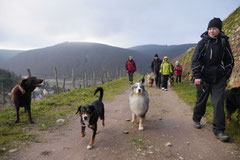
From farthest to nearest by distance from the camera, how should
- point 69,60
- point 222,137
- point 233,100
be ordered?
point 69,60 < point 233,100 < point 222,137

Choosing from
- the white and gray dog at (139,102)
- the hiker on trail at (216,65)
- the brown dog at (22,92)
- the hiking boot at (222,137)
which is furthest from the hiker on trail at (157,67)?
the brown dog at (22,92)

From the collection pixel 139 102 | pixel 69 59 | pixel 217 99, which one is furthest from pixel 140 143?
pixel 69 59

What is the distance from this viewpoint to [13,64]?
11475cm

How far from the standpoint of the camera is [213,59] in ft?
11.5

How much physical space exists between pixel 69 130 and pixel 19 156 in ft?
4.68

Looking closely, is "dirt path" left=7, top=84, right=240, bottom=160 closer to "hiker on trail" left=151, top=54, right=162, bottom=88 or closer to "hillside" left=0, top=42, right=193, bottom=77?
"hiker on trail" left=151, top=54, right=162, bottom=88

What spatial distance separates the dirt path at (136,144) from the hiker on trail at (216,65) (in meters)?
0.53

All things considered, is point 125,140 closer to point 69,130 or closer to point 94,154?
point 94,154

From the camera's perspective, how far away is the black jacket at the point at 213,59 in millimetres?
3473

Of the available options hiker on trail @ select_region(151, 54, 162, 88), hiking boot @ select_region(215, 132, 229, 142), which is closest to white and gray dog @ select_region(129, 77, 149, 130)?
hiking boot @ select_region(215, 132, 229, 142)

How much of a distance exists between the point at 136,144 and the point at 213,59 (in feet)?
9.14

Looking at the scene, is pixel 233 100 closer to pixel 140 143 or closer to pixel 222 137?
pixel 222 137

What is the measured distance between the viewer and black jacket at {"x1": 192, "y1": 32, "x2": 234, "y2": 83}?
11.4 ft

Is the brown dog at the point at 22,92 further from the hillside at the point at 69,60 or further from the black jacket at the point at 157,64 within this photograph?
the hillside at the point at 69,60
